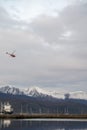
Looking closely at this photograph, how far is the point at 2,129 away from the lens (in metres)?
142

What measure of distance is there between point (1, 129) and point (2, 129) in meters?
0.63

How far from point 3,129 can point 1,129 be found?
104 cm

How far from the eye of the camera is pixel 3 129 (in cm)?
14188

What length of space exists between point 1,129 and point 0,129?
2.43 feet

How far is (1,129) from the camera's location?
142625 mm

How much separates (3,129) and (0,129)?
1771 mm

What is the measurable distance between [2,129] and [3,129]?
427 millimetres

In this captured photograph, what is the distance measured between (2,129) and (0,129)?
4.48 feet

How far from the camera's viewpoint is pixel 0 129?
143250 millimetres
